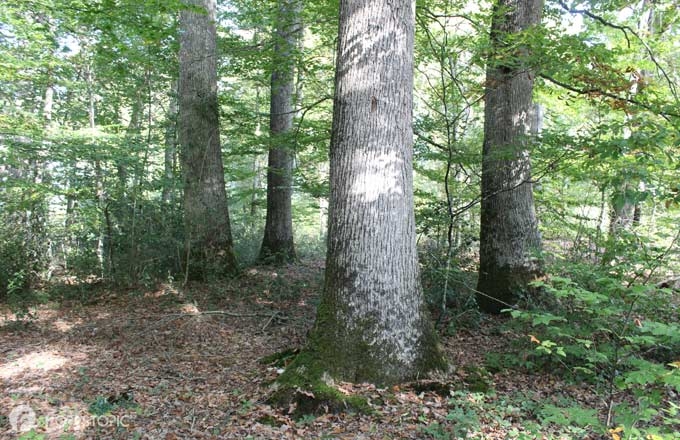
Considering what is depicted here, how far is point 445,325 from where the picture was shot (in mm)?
5898

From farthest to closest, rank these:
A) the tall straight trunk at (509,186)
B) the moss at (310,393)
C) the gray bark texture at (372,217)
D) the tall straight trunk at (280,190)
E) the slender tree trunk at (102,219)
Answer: the tall straight trunk at (280,190)
the slender tree trunk at (102,219)
the tall straight trunk at (509,186)
the gray bark texture at (372,217)
the moss at (310,393)

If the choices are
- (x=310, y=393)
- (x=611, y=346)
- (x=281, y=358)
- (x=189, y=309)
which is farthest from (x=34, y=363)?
(x=611, y=346)

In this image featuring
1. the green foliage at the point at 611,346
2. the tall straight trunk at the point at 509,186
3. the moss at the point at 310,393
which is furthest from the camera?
the tall straight trunk at the point at 509,186

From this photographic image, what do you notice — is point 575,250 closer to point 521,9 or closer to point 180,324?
point 521,9

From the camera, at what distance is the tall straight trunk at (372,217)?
4086 millimetres

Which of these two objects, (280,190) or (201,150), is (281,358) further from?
(280,190)

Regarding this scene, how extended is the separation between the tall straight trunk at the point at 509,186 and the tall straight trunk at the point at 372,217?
2.54m

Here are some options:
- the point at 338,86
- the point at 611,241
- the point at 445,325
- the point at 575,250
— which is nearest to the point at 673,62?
the point at 575,250

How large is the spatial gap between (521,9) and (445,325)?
4829mm

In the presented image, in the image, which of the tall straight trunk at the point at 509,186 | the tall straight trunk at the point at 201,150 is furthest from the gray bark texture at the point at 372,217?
the tall straight trunk at the point at 201,150

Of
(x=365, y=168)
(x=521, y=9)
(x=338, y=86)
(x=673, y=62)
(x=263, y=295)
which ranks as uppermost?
(x=673, y=62)

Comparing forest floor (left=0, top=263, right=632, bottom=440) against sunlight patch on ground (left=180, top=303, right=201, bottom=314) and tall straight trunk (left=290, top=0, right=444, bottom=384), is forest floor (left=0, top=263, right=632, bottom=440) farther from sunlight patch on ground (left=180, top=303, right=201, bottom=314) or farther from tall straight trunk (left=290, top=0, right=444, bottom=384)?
tall straight trunk (left=290, top=0, right=444, bottom=384)

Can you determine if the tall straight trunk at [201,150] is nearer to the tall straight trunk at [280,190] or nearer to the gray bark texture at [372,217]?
the tall straight trunk at [280,190]

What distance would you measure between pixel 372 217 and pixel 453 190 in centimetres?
410
